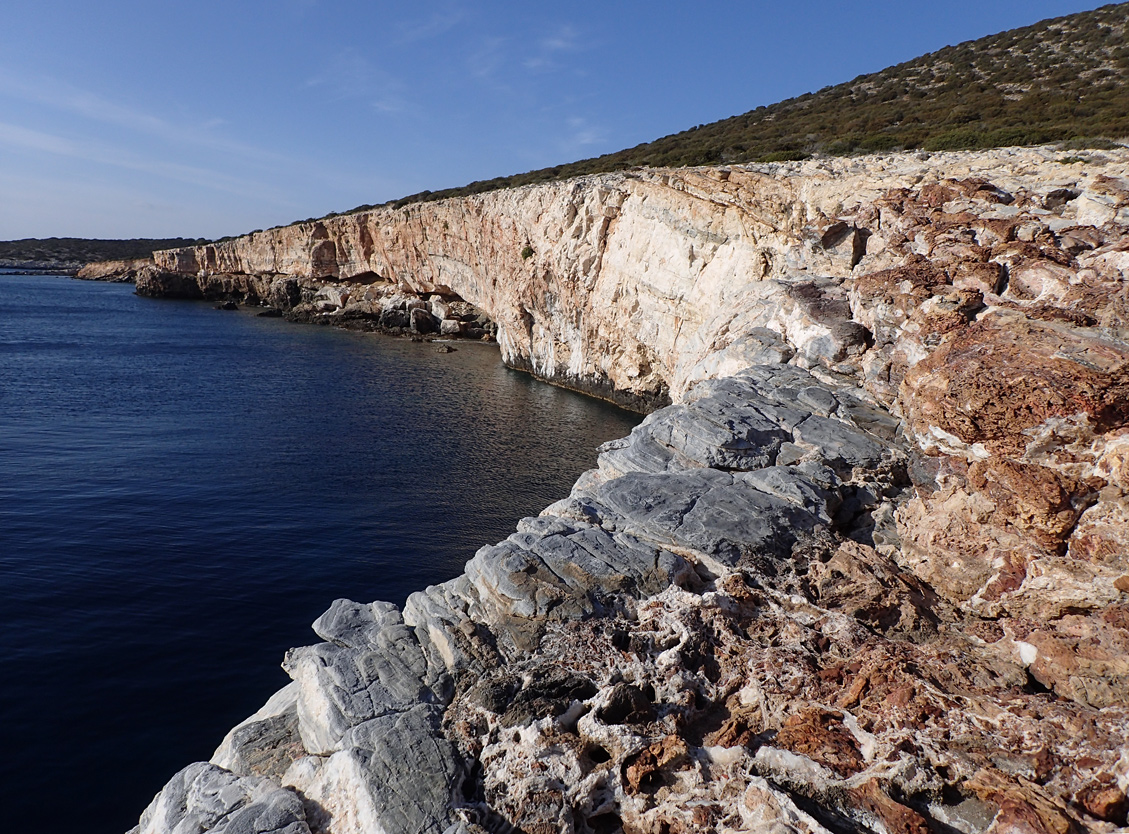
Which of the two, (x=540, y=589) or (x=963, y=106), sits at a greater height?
(x=963, y=106)

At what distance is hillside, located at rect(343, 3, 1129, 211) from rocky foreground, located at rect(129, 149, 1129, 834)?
58.8ft

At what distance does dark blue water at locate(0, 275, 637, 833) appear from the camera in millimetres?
13086

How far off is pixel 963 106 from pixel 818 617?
44.8 meters

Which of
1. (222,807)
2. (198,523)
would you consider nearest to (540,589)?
(222,807)

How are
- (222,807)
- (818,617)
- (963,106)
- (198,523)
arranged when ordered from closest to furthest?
(222,807), (818,617), (198,523), (963,106)

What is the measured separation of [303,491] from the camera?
25.1 metres

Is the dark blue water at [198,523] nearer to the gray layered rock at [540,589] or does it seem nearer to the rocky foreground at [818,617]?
the gray layered rock at [540,589]

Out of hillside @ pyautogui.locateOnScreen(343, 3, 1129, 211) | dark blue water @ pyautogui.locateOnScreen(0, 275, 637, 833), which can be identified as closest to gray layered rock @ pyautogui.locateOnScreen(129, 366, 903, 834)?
dark blue water @ pyautogui.locateOnScreen(0, 275, 637, 833)

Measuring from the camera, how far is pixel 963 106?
41.8 metres

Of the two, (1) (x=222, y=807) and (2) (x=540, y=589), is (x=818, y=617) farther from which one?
(1) (x=222, y=807)

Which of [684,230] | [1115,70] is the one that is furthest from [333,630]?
[1115,70]

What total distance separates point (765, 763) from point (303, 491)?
2135 cm

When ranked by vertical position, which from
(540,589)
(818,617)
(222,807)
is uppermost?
(540,589)

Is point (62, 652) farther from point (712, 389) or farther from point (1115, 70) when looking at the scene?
point (1115, 70)
